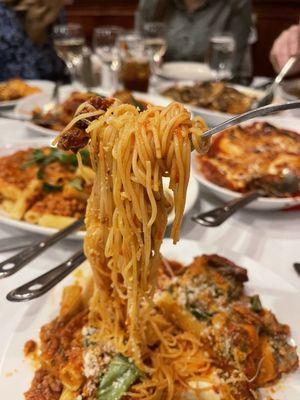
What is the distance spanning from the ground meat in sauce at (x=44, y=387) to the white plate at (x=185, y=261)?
2 centimetres

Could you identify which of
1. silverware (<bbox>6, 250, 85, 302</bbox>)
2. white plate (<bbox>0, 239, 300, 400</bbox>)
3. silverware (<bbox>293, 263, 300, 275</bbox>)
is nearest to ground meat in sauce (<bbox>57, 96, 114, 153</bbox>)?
silverware (<bbox>6, 250, 85, 302</bbox>)

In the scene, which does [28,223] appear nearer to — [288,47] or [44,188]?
[44,188]

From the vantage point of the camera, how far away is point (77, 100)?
233 centimetres

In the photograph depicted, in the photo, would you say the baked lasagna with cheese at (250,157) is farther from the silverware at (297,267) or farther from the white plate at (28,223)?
the silverware at (297,267)

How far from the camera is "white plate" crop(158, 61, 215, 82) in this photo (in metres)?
3.41

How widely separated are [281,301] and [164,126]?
673mm

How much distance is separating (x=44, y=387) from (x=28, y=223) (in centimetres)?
62

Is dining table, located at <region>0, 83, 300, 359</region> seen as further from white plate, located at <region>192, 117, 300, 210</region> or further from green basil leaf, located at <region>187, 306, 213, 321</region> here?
green basil leaf, located at <region>187, 306, 213, 321</region>

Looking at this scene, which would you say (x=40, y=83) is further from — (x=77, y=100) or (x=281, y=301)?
(x=281, y=301)

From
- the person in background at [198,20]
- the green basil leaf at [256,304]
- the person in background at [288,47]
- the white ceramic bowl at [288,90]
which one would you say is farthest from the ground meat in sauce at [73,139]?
the person in background at [198,20]

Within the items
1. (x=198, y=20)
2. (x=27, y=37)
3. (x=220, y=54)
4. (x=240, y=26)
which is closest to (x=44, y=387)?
(x=220, y=54)

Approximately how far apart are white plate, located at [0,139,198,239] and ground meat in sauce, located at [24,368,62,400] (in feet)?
1.61

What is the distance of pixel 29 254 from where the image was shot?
3.98 ft

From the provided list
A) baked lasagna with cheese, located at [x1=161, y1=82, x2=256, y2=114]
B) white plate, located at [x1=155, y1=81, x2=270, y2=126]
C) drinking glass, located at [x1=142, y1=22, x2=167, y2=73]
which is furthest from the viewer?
drinking glass, located at [x1=142, y1=22, x2=167, y2=73]
